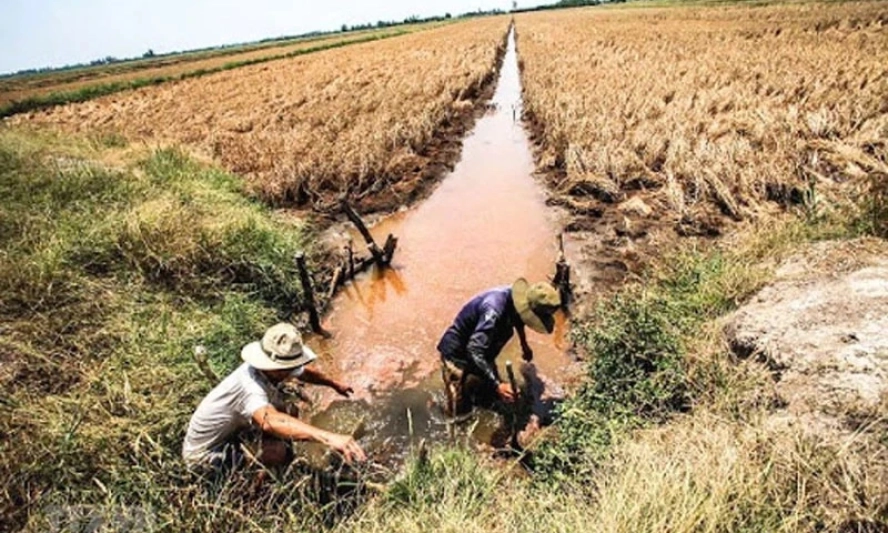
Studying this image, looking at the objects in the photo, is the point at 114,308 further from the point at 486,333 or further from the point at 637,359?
the point at 637,359

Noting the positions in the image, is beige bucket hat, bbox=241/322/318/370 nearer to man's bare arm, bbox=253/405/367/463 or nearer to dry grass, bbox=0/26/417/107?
man's bare arm, bbox=253/405/367/463

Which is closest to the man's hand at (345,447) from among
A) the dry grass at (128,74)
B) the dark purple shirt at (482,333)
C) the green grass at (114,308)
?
the green grass at (114,308)

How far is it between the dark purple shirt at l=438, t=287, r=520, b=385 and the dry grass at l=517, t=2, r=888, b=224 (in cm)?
431

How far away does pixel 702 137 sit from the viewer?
30.2ft

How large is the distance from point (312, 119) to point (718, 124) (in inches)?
370

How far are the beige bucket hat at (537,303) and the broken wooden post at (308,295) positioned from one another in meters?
2.52

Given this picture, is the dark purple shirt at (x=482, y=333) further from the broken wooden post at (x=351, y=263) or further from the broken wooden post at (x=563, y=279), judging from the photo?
the broken wooden post at (x=351, y=263)

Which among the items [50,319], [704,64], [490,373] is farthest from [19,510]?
[704,64]

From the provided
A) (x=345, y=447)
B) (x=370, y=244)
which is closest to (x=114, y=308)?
(x=345, y=447)

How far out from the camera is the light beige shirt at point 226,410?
126 inches

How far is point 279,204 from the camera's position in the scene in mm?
8930

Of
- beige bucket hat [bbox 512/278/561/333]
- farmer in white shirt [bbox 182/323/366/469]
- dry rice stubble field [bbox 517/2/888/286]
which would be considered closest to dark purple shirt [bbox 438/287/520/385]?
beige bucket hat [bbox 512/278/561/333]

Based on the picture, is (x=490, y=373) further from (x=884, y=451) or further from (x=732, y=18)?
(x=732, y=18)

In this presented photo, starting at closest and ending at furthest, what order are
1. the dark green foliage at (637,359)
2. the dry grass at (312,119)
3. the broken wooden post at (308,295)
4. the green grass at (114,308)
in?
the green grass at (114,308)
the dark green foliage at (637,359)
the broken wooden post at (308,295)
the dry grass at (312,119)
